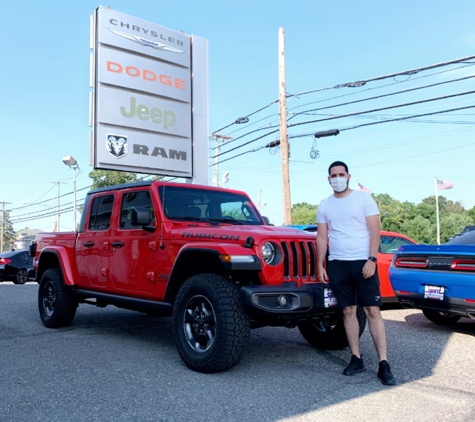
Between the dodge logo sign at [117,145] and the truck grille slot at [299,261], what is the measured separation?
420 inches

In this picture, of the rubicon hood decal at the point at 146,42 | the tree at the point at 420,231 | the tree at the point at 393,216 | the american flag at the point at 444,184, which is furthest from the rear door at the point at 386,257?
the tree at the point at 393,216

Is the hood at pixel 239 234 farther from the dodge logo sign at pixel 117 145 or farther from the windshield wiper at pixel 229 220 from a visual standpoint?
the dodge logo sign at pixel 117 145

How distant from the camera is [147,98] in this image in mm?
15703

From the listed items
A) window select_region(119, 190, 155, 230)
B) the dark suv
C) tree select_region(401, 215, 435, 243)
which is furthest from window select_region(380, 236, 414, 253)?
tree select_region(401, 215, 435, 243)

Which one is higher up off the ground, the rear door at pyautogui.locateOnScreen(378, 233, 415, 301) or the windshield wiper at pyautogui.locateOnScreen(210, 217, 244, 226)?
the windshield wiper at pyautogui.locateOnScreen(210, 217, 244, 226)

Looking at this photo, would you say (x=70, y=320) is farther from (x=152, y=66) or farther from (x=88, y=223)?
(x=152, y=66)

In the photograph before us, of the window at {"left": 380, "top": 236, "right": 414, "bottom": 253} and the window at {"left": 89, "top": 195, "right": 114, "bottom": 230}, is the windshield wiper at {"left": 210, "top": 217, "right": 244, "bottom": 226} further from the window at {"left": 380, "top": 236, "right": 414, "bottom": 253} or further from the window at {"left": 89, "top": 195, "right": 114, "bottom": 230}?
the window at {"left": 380, "top": 236, "right": 414, "bottom": 253}

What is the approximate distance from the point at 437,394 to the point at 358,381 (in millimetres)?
649

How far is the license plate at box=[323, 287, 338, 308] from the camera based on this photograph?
4.60 metres

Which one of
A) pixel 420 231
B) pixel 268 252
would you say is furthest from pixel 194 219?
pixel 420 231

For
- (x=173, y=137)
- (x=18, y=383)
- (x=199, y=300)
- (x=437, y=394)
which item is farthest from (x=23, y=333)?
(x=173, y=137)

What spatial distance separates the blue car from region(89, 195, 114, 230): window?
3.84m

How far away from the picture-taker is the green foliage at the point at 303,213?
90.5 m

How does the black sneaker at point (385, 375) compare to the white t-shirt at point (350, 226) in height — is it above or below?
below
